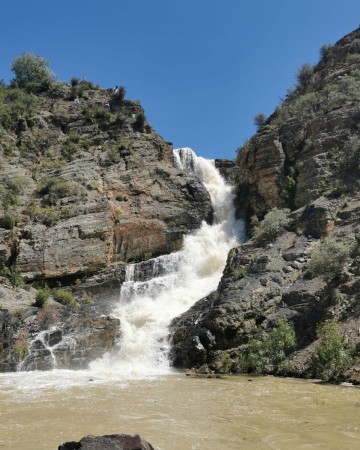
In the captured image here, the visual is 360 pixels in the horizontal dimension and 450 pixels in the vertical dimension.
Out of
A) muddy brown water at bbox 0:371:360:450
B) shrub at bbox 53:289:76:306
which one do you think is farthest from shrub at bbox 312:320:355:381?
shrub at bbox 53:289:76:306

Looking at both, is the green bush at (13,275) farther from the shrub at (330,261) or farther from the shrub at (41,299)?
the shrub at (330,261)

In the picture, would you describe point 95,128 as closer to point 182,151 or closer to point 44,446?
point 182,151

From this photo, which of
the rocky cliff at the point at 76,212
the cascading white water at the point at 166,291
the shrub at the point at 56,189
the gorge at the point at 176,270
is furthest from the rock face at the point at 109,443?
the shrub at the point at 56,189

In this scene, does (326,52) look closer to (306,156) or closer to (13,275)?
(306,156)

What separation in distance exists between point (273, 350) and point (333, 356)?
9.69ft

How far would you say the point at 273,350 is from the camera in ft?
57.9

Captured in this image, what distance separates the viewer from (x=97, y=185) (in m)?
36.4

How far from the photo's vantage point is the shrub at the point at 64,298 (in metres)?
28.1

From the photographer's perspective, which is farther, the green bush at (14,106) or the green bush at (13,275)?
the green bush at (14,106)

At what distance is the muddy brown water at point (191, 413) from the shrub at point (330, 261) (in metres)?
6.10

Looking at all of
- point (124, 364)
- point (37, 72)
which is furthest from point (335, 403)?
point (37, 72)

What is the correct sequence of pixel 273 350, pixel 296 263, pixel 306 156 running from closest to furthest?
pixel 273 350 < pixel 296 263 < pixel 306 156

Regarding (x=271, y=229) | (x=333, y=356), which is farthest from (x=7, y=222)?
(x=333, y=356)

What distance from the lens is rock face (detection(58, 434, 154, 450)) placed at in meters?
5.59
